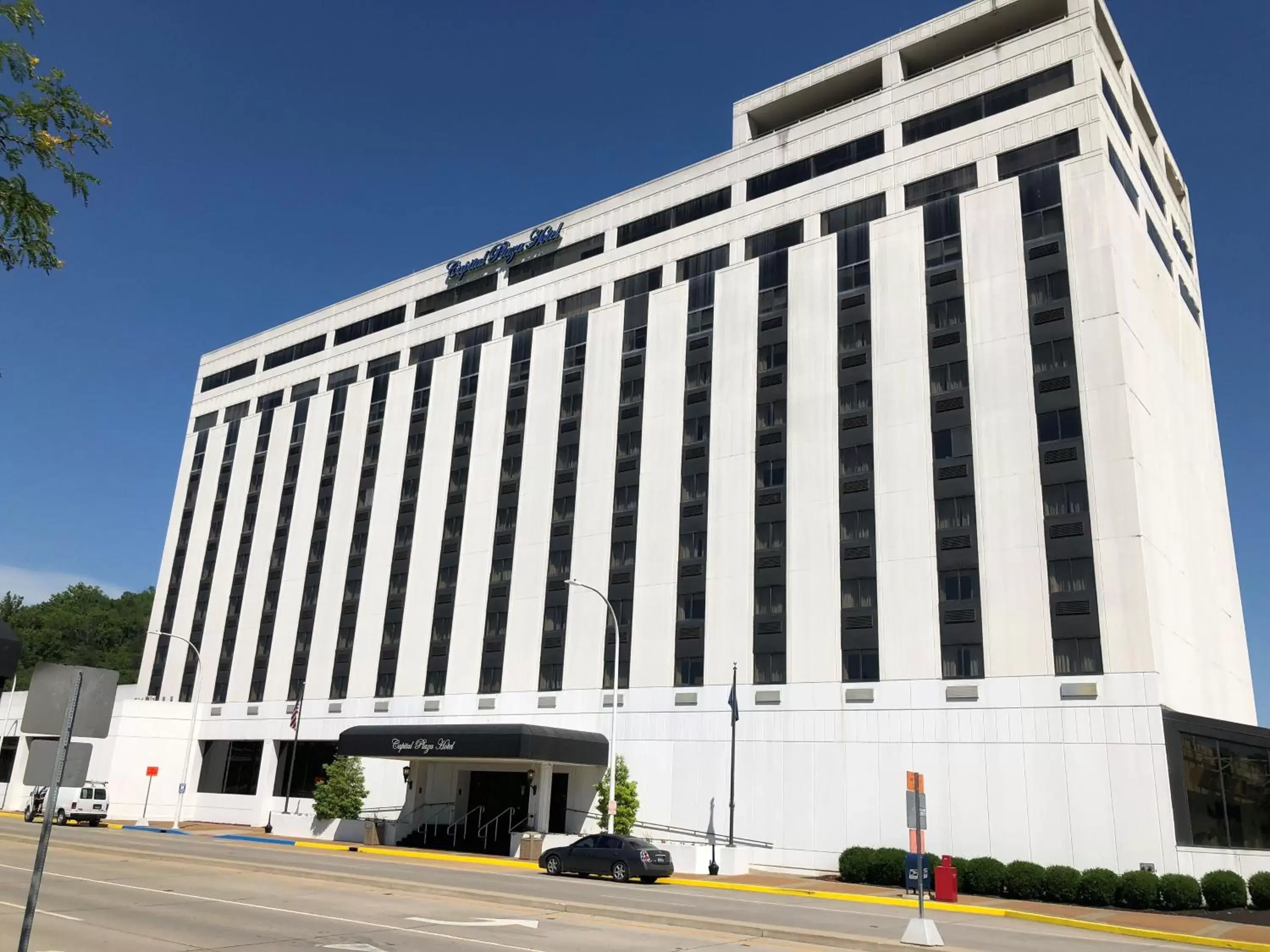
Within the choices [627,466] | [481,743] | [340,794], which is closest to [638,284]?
[627,466]

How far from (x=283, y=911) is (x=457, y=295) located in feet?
170

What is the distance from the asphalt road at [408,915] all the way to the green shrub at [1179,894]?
27.7 feet

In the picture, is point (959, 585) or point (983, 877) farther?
point (959, 585)

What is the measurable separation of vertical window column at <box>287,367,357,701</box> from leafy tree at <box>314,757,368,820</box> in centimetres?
946

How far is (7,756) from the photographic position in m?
73.8

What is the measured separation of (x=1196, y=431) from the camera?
2015 inches

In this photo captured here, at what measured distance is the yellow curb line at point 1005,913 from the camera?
23406 millimetres

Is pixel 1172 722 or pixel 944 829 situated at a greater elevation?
pixel 1172 722

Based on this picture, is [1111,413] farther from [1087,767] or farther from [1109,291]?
[1087,767]

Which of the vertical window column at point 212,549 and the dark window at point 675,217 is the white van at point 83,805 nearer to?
the vertical window column at point 212,549

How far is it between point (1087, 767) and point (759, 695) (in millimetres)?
14018

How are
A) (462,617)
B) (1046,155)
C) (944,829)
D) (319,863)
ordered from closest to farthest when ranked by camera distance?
(319,863) < (944,829) < (1046,155) < (462,617)

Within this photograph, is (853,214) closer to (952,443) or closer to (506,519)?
(952,443)

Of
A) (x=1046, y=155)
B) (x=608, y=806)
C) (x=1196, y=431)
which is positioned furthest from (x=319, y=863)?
(x=1196, y=431)
